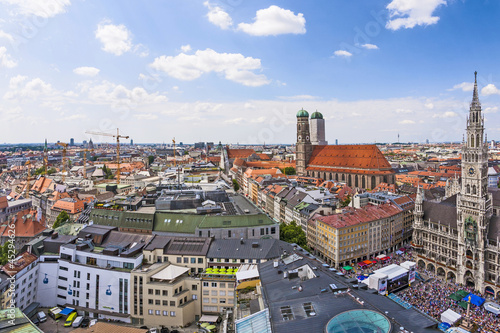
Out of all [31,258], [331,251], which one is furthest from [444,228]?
[31,258]

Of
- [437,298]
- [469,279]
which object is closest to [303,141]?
[469,279]

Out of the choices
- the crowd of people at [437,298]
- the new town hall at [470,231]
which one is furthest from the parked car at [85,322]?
the new town hall at [470,231]

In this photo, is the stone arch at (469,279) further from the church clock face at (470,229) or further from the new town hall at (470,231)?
the church clock face at (470,229)

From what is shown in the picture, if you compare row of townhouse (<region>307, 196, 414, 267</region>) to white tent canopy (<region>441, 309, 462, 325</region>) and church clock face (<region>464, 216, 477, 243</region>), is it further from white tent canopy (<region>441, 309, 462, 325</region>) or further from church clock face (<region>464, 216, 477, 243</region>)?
white tent canopy (<region>441, 309, 462, 325</region>)

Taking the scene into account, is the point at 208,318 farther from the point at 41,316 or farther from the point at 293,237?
the point at 293,237

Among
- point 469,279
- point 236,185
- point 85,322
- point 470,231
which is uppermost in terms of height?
point 470,231
